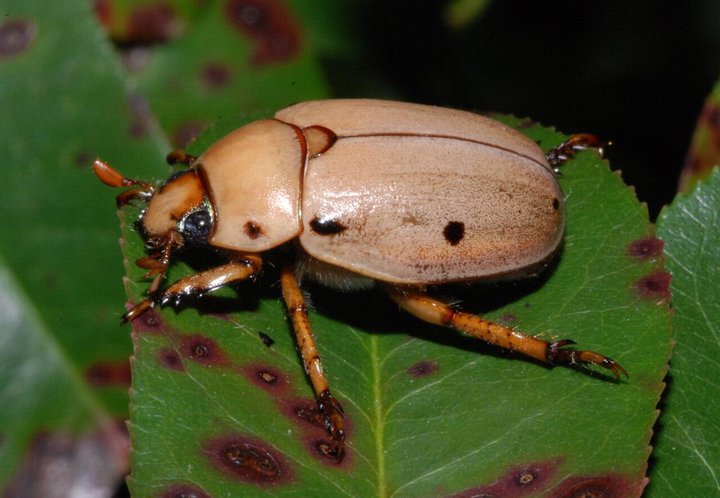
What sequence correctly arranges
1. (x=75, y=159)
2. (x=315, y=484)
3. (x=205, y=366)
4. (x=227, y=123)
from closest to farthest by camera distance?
(x=315, y=484) < (x=205, y=366) < (x=227, y=123) < (x=75, y=159)

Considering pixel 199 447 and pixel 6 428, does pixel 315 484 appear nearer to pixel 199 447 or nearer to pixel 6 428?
pixel 199 447

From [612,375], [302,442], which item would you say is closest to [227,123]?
[302,442]

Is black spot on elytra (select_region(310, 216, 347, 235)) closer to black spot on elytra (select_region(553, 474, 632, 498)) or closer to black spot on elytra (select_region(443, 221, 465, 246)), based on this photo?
black spot on elytra (select_region(443, 221, 465, 246))

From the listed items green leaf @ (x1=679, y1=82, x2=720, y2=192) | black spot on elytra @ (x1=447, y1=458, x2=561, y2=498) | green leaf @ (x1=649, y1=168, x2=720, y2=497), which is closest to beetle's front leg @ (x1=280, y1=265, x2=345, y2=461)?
black spot on elytra @ (x1=447, y1=458, x2=561, y2=498)

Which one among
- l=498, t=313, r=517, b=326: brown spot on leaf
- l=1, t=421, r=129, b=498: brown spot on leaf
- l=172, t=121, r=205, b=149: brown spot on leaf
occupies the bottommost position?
l=1, t=421, r=129, b=498: brown spot on leaf

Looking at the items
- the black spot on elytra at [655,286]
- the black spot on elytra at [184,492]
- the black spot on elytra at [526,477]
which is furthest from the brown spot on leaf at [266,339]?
the black spot on elytra at [655,286]

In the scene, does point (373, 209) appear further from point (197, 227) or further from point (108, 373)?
point (108, 373)
